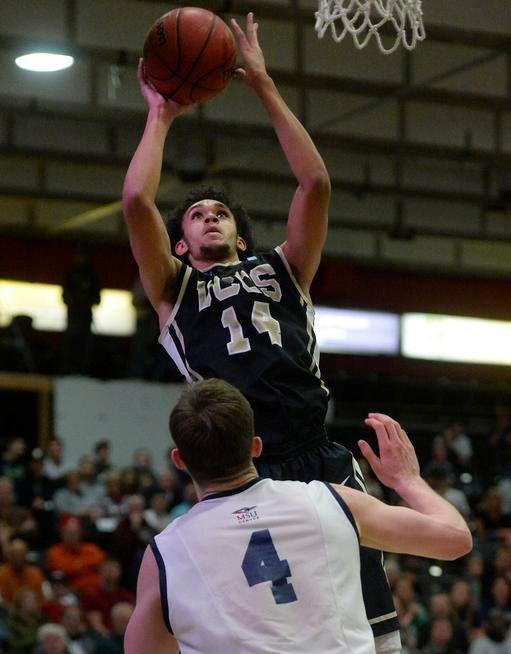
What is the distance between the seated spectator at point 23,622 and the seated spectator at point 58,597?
0.44 feet

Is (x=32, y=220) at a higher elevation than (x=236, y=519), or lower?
higher

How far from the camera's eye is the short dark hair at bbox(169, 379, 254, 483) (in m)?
3.28

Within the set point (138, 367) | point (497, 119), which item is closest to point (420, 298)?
point (138, 367)

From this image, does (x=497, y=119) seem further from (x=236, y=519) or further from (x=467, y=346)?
(x=236, y=519)

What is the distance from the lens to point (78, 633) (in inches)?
448

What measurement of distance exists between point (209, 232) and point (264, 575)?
197 cm

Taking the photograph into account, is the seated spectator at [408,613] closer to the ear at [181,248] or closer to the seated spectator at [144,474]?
the seated spectator at [144,474]

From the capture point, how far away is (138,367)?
19.9 meters

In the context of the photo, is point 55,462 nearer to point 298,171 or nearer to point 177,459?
point 298,171

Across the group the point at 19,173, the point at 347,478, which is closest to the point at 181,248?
the point at 347,478

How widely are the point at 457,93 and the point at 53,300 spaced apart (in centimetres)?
883

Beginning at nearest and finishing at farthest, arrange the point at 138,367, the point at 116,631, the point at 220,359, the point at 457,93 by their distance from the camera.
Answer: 1. the point at 220,359
2. the point at 116,631
3. the point at 457,93
4. the point at 138,367

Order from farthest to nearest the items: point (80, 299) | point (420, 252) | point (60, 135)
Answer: point (420, 252), point (80, 299), point (60, 135)

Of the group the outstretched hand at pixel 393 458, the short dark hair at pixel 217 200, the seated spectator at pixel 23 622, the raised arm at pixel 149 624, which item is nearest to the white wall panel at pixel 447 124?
the seated spectator at pixel 23 622
